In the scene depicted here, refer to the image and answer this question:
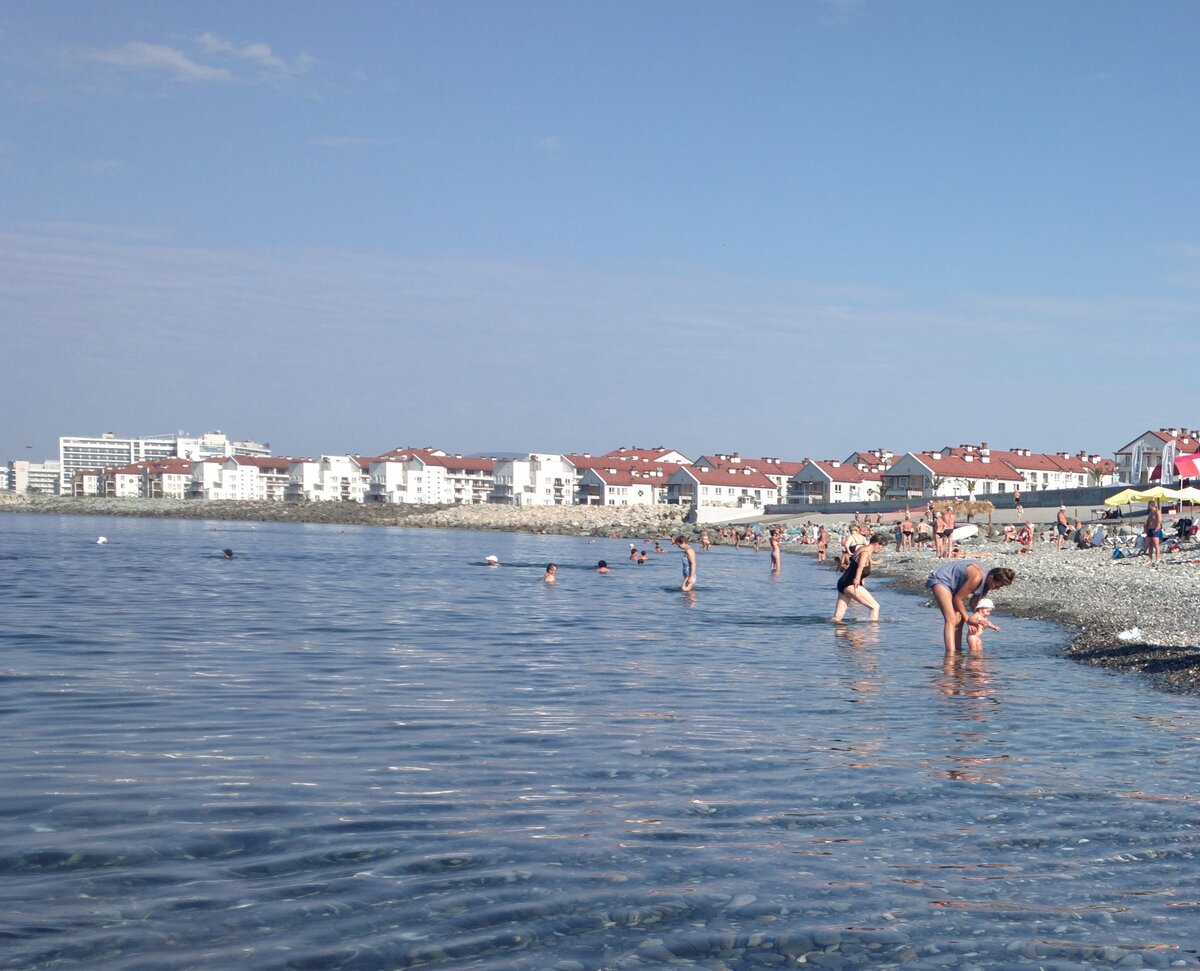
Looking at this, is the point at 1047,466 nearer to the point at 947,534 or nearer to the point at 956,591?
the point at 947,534

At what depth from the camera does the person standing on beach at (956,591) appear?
14.4 metres

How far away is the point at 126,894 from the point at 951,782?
16.4ft

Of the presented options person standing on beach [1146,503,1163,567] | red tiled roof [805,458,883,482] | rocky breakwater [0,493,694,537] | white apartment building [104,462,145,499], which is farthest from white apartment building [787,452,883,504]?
white apartment building [104,462,145,499]

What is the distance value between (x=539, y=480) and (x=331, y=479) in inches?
1209

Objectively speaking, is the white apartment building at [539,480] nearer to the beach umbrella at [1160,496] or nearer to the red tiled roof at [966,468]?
the red tiled roof at [966,468]

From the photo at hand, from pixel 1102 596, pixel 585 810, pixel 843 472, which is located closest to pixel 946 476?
pixel 843 472

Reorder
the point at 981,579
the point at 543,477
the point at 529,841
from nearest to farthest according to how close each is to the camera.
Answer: the point at 529,841 → the point at 981,579 → the point at 543,477

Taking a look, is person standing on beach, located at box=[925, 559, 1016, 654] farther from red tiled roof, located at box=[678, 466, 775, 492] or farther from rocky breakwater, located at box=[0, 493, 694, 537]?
red tiled roof, located at box=[678, 466, 775, 492]

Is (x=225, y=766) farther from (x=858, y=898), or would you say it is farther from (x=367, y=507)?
(x=367, y=507)

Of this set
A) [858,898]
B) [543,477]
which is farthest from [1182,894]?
[543,477]

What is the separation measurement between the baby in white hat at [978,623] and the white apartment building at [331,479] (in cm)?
14026

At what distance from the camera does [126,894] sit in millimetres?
5336

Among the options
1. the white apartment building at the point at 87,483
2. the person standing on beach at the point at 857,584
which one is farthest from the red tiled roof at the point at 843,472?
the white apartment building at the point at 87,483

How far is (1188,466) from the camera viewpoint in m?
36.3
